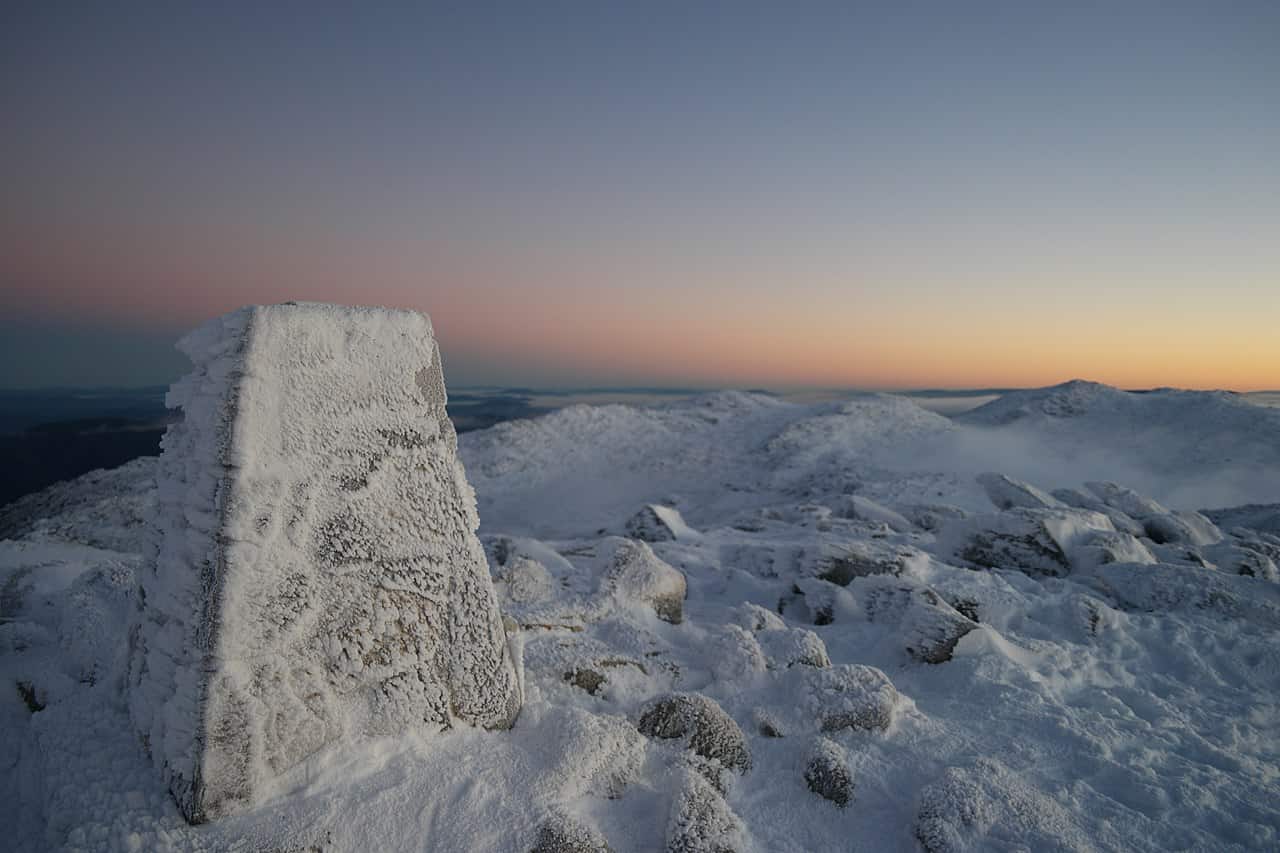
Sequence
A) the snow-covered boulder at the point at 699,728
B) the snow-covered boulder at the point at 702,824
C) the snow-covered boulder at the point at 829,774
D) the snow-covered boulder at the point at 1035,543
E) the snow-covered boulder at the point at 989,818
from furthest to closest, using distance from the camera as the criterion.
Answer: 1. the snow-covered boulder at the point at 1035,543
2. the snow-covered boulder at the point at 699,728
3. the snow-covered boulder at the point at 829,774
4. the snow-covered boulder at the point at 989,818
5. the snow-covered boulder at the point at 702,824

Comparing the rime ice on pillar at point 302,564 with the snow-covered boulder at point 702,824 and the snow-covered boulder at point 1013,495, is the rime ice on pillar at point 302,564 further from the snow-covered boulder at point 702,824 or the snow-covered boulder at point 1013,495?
the snow-covered boulder at point 1013,495

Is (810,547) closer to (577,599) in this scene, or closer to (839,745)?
(577,599)

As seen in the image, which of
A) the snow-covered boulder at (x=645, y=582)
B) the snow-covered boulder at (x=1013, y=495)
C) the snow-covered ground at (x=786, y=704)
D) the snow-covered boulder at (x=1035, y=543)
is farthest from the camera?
the snow-covered boulder at (x=1013, y=495)

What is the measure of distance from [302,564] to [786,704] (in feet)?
8.58

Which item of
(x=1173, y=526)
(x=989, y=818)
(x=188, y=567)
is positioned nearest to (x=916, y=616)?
(x=989, y=818)

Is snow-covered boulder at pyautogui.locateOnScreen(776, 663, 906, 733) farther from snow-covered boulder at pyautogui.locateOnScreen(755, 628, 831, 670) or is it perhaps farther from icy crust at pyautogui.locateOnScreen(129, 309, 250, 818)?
icy crust at pyautogui.locateOnScreen(129, 309, 250, 818)

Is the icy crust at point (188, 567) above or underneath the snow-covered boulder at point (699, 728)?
above

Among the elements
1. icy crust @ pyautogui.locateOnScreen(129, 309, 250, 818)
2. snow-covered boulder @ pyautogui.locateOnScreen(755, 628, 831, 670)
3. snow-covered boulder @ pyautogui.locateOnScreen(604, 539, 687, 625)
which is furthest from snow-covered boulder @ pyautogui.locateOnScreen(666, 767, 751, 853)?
snow-covered boulder @ pyautogui.locateOnScreen(604, 539, 687, 625)

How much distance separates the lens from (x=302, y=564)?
86.7 inches

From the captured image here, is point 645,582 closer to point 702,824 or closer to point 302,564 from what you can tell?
point 702,824

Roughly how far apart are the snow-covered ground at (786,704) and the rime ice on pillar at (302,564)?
165 mm

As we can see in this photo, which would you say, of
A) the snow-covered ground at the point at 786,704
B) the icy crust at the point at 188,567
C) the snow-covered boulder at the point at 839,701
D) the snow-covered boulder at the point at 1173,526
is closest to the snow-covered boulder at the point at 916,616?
the snow-covered ground at the point at 786,704

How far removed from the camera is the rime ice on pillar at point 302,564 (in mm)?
2020

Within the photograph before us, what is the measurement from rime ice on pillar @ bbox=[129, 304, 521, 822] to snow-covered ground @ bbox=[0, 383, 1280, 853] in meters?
0.16
